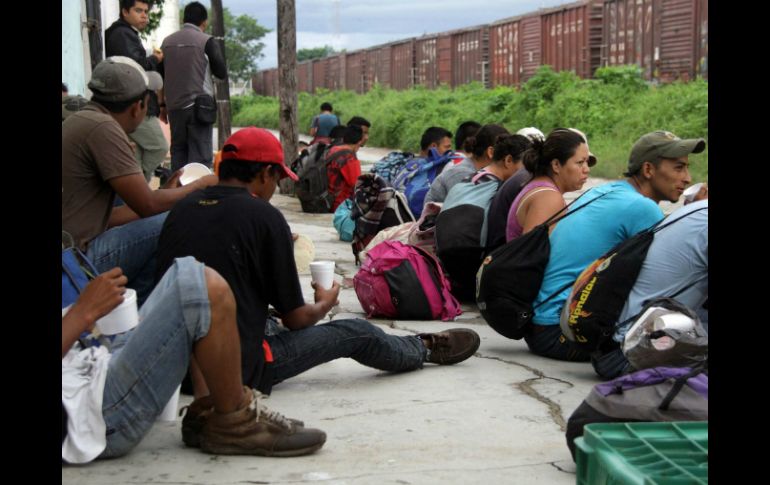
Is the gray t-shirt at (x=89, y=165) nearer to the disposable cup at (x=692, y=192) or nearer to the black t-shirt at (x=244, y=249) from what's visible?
the black t-shirt at (x=244, y=249)

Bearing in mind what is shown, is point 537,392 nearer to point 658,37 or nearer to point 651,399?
point 651,399

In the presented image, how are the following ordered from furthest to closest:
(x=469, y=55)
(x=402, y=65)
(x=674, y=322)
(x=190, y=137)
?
(x=402, y=65), (x=469, y=55), (x=190, y=137), (x=674, y=322)

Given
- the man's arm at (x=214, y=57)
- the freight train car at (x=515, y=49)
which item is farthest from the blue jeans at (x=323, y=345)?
the freight train car at (x=515, y=49)

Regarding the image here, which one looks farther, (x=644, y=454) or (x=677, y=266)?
(x=677, y=266)

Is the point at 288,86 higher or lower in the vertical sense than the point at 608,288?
higher

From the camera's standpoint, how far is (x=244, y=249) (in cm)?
427

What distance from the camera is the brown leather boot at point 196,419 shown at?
4.00 meters

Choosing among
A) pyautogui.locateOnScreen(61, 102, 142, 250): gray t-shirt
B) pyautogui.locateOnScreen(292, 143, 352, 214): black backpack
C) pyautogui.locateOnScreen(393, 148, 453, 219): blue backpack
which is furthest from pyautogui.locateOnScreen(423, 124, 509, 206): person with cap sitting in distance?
pyautogui.locateOnScreen(292, 143, 352, 214): black backpack

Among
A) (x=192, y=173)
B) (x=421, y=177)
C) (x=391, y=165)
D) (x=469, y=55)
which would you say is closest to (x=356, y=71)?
(x=469, y=55)

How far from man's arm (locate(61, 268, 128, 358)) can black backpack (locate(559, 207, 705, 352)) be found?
2.34m

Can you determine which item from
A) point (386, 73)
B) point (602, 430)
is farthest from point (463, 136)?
point (386, 73)

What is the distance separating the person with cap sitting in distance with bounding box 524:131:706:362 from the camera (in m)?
5.54

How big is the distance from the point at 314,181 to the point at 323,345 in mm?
7991

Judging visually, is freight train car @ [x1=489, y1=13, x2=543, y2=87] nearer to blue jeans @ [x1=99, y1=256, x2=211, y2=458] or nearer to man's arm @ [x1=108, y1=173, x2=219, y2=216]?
man's arm @ [x1=108, y1=173, x2=219, y2=216]
